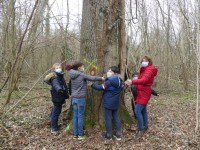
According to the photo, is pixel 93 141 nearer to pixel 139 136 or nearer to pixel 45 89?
pixel 139 136

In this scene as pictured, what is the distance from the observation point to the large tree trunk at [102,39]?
17.4 ft

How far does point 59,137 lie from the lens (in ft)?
16.8

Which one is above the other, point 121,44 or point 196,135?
point 121,44

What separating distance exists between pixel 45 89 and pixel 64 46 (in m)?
3.13

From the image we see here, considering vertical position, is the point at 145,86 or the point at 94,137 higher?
the point at 145,86

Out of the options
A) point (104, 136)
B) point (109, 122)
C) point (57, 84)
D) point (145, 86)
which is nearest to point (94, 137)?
point (104, 136)

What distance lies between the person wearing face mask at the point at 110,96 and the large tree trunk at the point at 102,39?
414mm

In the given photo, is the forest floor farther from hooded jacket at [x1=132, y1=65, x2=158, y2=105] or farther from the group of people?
hooded jacket at [x1=132, y1=65, x2=158, y2=105]

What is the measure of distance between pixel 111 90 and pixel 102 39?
1.22 metres

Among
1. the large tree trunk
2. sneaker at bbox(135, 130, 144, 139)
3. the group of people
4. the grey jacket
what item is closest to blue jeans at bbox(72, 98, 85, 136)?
the group of people

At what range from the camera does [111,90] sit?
4.88m

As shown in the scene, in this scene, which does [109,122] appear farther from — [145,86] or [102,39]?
[102,39]

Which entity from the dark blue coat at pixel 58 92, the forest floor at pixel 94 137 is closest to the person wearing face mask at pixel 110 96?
the forest floor at pixel 94 137

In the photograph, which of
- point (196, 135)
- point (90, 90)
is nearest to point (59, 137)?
point (90, 90)
